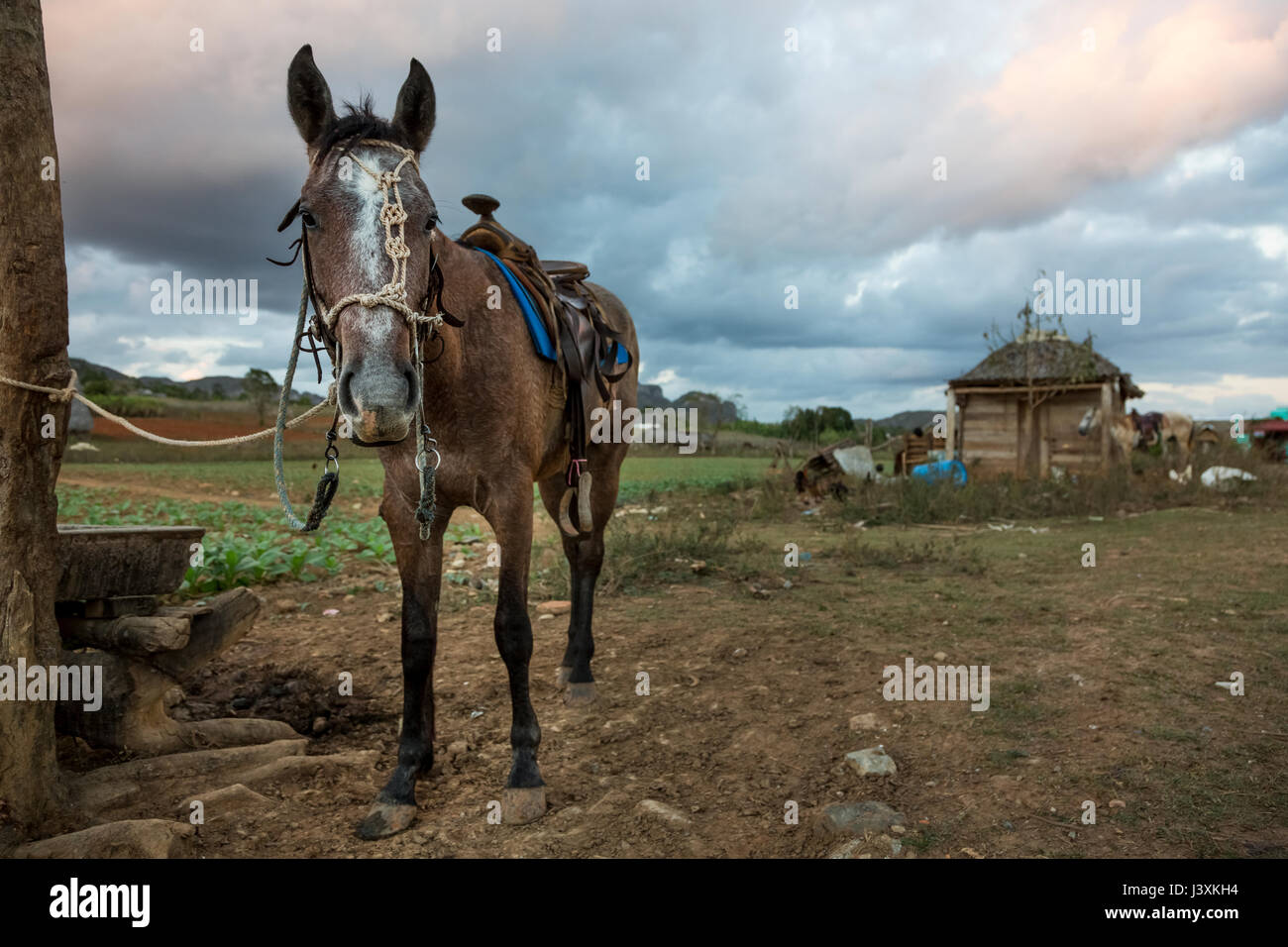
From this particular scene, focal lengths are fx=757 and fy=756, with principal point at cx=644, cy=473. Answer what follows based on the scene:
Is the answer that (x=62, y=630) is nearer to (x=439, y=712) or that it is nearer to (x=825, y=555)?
(x=439, y=712)

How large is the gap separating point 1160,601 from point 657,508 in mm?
10183

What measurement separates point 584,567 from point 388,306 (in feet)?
10.6

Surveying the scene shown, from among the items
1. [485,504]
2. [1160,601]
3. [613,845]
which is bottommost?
[613,845]

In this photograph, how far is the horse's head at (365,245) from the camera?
2.40 m

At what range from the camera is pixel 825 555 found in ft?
32.0

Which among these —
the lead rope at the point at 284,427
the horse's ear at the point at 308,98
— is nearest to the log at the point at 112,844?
the lead rope at the point at 284,427

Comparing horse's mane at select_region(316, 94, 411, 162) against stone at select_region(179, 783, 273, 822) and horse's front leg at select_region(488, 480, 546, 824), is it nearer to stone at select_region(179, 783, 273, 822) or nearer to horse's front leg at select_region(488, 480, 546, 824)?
horse's front leg at select_region(488, 480, 546, 824)

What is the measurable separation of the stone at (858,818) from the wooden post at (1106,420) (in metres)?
16.3

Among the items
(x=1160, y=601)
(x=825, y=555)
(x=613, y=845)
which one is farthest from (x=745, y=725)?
(x=825, y=555)

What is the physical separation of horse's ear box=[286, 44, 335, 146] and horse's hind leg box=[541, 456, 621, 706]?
2.84m

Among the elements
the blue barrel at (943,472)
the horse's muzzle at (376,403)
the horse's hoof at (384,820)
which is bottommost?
the horse's hoof at (384,820)

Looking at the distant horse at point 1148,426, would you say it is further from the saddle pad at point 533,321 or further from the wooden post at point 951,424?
the saddle pad at point 533,321

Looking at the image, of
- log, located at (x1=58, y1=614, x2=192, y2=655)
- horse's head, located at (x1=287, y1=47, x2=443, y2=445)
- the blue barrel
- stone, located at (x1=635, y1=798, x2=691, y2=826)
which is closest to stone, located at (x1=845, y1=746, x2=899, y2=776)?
stone, located at (x1=635, y1=798, x2=691, y2=826)

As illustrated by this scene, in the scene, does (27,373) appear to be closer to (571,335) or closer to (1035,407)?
(571,335)
